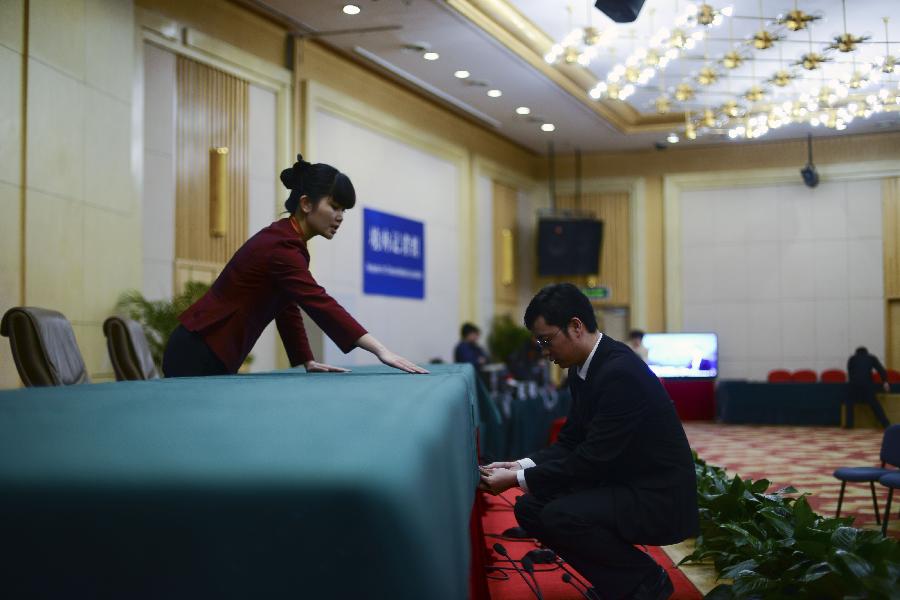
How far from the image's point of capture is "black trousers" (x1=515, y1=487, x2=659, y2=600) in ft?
8.07

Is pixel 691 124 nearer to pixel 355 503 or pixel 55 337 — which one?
pixel 55 337

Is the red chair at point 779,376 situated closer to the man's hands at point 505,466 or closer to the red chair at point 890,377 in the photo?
the red chair at point 890,377

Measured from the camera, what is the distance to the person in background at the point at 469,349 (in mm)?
10648

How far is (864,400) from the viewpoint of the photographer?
11.8 meters

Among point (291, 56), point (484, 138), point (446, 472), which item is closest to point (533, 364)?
point (484, 138)

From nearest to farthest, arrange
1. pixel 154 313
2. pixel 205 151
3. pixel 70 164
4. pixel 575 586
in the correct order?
pixel 575 586 < pixel 70 164 < pixel 154 313 < pixel 205 151

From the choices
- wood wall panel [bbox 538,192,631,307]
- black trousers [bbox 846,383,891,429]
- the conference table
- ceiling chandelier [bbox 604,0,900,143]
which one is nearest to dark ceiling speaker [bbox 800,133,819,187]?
ceiling chandelier [bbox 604,0,900,143]

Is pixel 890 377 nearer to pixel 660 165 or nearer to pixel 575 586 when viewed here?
pixel 660 165

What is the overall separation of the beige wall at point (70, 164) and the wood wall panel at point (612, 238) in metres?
8.65

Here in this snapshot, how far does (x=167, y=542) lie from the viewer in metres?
0.85

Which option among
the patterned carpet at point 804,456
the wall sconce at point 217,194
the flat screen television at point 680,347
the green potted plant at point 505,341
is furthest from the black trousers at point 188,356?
the green potted plant at point 505,341

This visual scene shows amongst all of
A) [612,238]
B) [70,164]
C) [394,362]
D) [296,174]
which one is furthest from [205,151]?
[612,238]

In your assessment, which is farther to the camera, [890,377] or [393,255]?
[890,377]

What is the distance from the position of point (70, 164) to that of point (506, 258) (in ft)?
26.4
